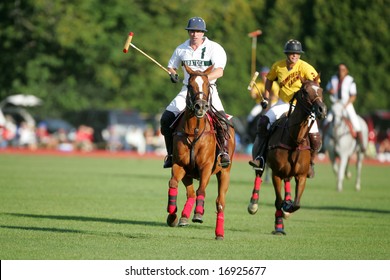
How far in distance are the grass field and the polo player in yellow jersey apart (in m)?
1.13

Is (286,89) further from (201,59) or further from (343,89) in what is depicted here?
(343,89)

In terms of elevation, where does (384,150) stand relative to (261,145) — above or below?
below

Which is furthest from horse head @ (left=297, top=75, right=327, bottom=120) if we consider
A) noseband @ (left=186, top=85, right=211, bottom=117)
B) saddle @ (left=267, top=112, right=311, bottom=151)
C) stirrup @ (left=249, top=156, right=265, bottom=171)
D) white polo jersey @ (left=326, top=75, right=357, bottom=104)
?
white polo jersey @ (left=326, top=75, right=357, bottom=104)

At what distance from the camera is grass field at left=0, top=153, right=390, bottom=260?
41.5 ft

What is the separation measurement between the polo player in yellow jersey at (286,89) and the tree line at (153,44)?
1473 inches

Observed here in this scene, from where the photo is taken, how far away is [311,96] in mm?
14859

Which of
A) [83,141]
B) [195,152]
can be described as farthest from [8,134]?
[195,152]

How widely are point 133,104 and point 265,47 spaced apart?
28.0 ft

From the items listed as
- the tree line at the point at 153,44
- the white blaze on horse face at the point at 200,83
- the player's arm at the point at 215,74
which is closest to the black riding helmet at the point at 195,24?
the player's arm at the point at 215,74

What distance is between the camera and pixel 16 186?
79.5 ft

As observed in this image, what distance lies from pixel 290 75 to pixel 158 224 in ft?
9.39

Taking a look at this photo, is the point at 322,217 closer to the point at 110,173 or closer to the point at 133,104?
the point at 110,173

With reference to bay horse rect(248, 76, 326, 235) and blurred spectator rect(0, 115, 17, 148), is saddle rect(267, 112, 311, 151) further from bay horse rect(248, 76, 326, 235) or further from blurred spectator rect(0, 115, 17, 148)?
blurred spectator rect(0, 115, 17, 148)
